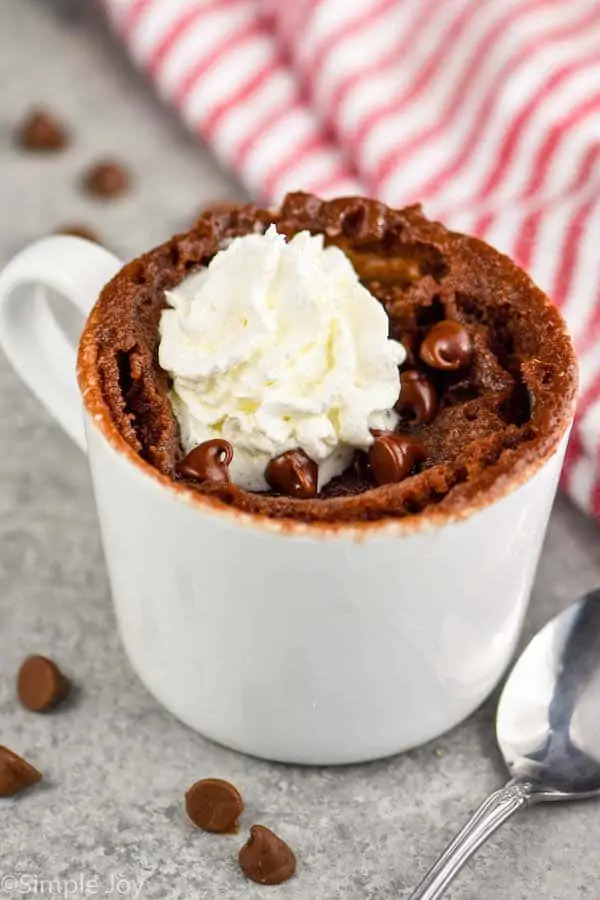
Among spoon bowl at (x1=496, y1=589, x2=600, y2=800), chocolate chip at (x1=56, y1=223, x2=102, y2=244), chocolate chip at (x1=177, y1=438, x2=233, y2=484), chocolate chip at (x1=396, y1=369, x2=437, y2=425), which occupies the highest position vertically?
chocolate chip at (x1=177, y1=438, x2=233, y2=484)

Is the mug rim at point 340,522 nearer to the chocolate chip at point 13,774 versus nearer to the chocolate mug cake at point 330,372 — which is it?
the chocolate mug cake at point 330,372

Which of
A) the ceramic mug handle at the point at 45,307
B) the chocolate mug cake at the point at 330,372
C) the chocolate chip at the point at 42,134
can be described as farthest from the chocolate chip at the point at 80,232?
the chocolate mug cake at the point at 330,372

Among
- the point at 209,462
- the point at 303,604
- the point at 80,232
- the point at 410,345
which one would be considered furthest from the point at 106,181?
the point at 303,604

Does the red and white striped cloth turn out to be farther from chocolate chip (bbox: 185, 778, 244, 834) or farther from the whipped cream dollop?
chocolate chip (bbox: 185, 778, 244, 834)

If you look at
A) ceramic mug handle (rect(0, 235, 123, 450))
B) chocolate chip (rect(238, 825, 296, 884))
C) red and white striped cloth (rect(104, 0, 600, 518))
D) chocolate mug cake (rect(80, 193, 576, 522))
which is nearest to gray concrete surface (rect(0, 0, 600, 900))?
chocolate chip (rect(238, 825, 296, 884))

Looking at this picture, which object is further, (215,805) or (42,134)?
(42,134)

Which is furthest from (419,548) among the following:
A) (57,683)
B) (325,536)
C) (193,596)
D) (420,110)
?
(420,110)

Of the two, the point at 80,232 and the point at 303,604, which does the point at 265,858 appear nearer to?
the point at 303,604
